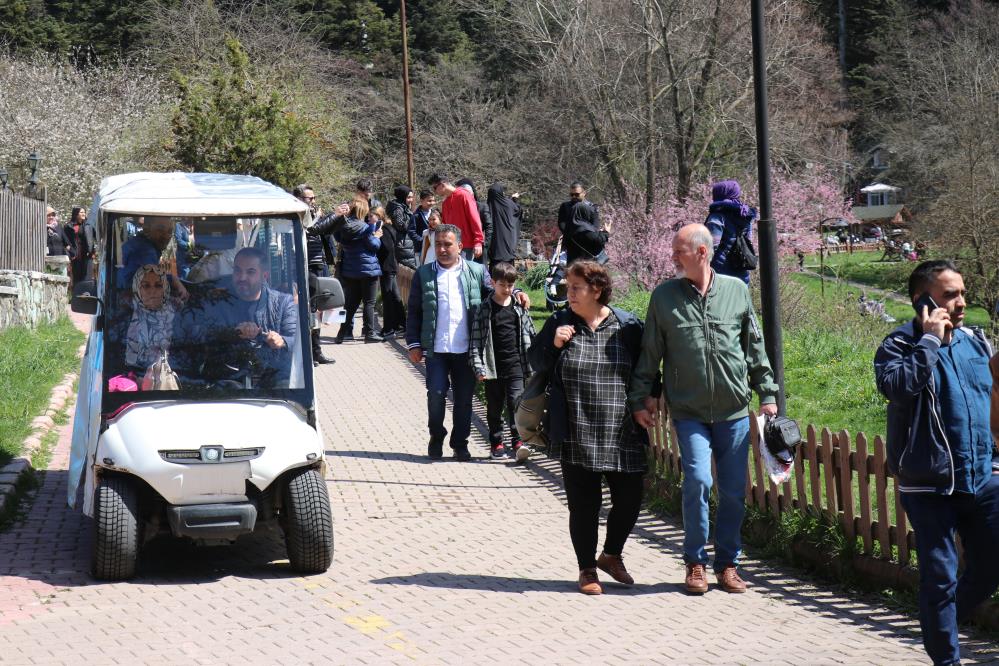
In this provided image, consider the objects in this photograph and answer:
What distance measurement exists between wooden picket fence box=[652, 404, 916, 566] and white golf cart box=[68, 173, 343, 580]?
9.34 feet

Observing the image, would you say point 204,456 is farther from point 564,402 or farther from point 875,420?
point 875,420

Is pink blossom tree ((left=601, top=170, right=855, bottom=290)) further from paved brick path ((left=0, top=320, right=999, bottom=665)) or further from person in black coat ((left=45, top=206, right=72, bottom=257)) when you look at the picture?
paved brick path ((left=0, top=320, right=999, bottom=665))

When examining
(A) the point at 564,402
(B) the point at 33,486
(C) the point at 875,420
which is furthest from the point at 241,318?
(C) the point at 875,420

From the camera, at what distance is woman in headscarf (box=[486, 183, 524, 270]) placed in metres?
16.3

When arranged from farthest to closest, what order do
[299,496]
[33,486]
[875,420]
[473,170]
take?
[473,170] < [875,420] < [33,486] < [299,496]

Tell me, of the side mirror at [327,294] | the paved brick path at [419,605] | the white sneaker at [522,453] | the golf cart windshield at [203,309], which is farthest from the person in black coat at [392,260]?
the golf cart windshield at [203,309]

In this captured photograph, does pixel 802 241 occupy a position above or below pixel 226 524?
above

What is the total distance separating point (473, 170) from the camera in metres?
48.6

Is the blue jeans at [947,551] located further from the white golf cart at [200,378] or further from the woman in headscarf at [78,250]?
the woman in headscarf at [78,250]

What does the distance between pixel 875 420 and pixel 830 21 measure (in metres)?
63.5

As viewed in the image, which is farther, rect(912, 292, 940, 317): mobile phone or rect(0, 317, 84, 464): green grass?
rect(0, 317, 84, 464): green grass

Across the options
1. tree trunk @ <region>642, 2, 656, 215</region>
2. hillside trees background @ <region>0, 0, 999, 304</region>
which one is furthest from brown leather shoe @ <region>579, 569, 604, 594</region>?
tree trunk @ <region>642, 2, 656, 215</region>

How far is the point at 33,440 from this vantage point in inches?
442

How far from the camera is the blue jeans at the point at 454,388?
35.3 ft
